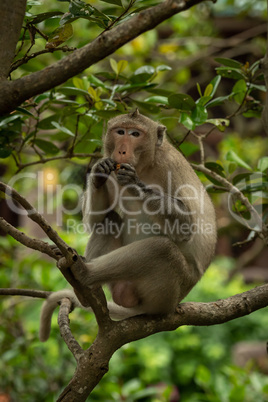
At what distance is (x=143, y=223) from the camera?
10.00 feet

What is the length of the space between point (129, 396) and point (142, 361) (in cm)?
231

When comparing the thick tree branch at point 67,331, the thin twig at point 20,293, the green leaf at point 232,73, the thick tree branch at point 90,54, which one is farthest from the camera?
the green leaf at point 232,73

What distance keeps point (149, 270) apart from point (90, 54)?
1423mm

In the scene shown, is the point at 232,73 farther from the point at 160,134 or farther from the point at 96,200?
the point at 96,200

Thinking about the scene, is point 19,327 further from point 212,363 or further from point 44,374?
point 212,363

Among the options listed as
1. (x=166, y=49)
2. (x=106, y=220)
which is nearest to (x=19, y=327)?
(x=106, y=220)

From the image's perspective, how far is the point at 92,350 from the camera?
2.18 meters

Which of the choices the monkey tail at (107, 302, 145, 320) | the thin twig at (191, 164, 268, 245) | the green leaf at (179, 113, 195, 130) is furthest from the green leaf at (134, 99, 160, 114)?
the monkey tail at (107, 302, 145, 320)

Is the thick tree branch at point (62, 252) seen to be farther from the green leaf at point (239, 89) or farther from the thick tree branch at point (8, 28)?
the green leaf at point (239, 89)

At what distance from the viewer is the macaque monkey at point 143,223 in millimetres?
2572

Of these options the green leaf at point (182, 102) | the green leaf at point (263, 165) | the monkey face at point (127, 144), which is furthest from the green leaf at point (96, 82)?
the green leaf at point (263, 165)

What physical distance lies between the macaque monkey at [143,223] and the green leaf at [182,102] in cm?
25

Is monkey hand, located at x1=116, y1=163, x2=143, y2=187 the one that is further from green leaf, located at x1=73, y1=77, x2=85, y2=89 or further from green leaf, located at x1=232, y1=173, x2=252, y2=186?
green leaf, located at x1=232, y1=173, x2=252, y2=186

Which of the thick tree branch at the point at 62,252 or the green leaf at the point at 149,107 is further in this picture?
the green leaf at the point at 149,107
